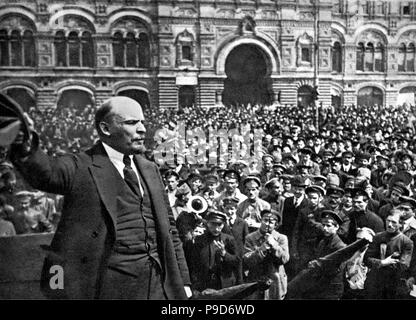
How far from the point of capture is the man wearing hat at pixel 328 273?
16.5 feet

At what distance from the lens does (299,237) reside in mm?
6238

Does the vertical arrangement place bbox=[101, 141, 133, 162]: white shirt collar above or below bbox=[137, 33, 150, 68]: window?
below

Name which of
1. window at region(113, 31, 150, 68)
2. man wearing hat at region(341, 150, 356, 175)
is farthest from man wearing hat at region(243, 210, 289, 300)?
window at region(113, 31, 150, 68)

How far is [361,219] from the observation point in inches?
240

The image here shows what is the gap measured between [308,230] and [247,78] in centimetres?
1492

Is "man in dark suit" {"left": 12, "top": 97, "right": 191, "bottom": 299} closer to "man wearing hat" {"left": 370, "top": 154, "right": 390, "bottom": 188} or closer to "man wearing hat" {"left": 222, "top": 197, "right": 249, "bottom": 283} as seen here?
"man wearing hat" {"left": 222, "top": 197, "right": 249, "bottom": 283}

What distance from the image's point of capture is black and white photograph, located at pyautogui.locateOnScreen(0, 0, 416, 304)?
3387 millimetres

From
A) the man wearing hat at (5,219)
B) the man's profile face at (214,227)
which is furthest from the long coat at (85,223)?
the man wearing hat at (5,219)

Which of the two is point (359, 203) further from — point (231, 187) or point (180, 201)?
point (180, 201)

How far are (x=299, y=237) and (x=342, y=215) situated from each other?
585 millimetres

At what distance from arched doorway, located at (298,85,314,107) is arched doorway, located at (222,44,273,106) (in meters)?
0.99

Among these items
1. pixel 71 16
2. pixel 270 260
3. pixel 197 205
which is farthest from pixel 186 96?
pixel 270 260

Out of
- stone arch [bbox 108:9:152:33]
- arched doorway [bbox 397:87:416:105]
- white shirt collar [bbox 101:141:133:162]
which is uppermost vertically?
stone arch [bbox 108:9:152:33]
